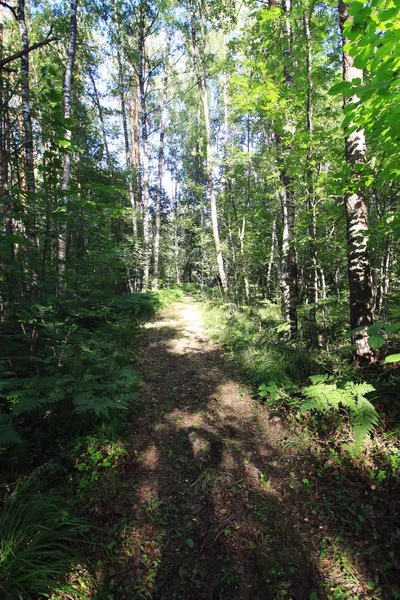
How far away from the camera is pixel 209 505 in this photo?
2.54 m

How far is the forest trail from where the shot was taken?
6.61ft

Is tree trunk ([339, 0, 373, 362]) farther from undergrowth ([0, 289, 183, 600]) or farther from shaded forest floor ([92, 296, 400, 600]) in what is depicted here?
undergrowth ([0, 289, 183, 600])

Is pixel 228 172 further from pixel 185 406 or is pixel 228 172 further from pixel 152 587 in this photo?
pixel 152 587

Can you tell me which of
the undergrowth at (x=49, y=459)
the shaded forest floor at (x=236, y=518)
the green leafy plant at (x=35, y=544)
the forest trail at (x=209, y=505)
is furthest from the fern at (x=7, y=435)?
the forest trail at (x=209, y=505)

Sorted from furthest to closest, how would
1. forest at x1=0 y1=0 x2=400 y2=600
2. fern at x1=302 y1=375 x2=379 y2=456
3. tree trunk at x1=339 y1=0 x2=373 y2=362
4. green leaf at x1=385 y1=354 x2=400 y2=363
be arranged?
tree trunk at x1=339 y1=0 x2=373 y2=362, fern at x1=302 y1=375 x2=379 y2=456, forest at x1=0 y1=0 x2=400 y2=600, green leaf at x1=385 y1=354 x2=400 y2=363

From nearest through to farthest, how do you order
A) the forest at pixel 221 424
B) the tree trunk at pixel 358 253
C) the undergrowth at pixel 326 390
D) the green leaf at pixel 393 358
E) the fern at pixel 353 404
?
1. the green leaf at pixel 393 358
2. the forest at pixel 221 424
3. the fern at pixel 353 404
4. the undergrowth at pixel 326 390
5. the tree trunk at pixel 358 253

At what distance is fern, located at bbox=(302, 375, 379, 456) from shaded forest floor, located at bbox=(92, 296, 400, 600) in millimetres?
430

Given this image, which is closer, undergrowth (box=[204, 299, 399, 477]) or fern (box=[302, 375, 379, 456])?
fern (box=[302, 375, 379, 456])

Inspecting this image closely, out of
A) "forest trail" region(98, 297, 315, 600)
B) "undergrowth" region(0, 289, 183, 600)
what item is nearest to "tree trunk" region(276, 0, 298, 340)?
"forest trail" region(98, 297, 315, 600)

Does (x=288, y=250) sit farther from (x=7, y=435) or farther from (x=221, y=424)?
(x=7, y=435)

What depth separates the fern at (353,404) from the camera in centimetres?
267

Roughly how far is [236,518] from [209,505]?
0.28 metres

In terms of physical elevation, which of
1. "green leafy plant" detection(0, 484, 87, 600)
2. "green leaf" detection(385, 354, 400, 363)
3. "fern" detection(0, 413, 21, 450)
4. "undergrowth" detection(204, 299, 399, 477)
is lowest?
"green leafy plant" detection(0, 484, 87, 600)

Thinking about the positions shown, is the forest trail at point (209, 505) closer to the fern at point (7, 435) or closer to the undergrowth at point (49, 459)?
the undergrowth at point (49, 459)
